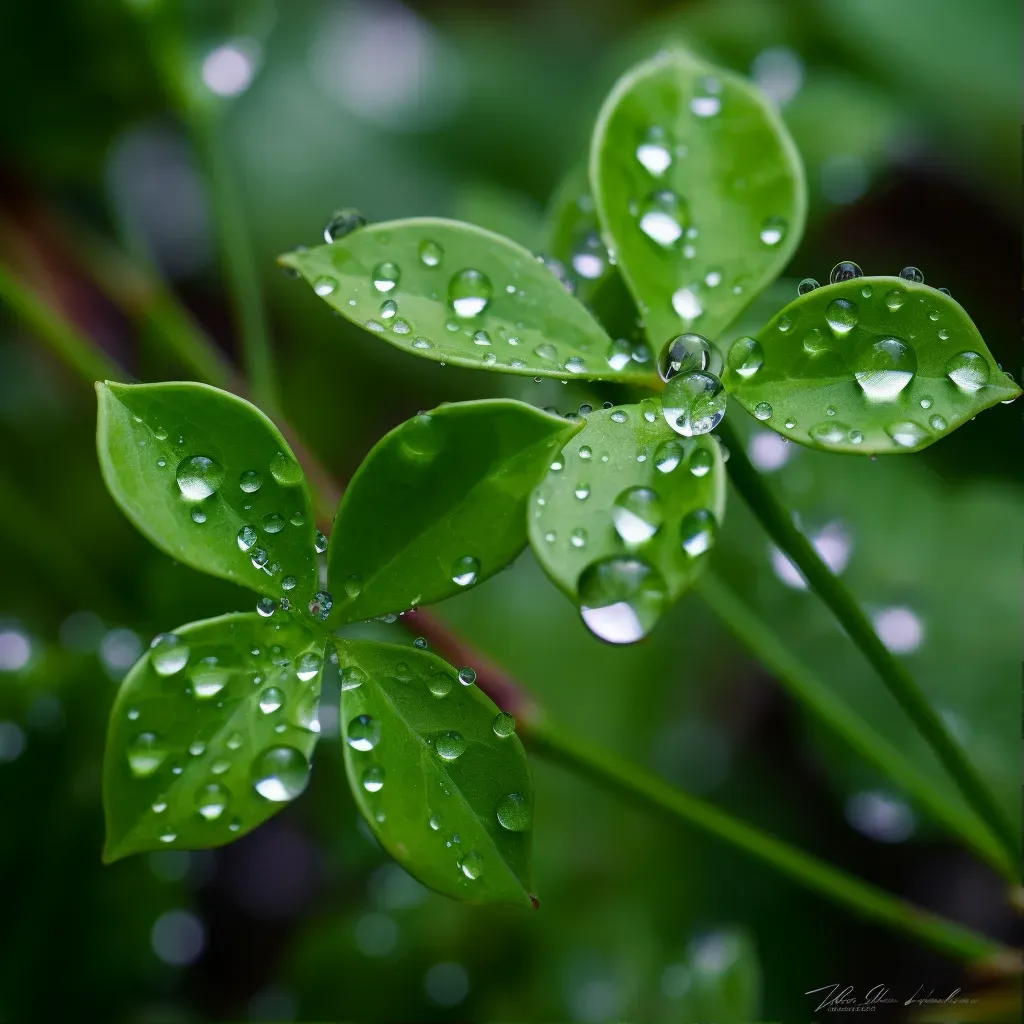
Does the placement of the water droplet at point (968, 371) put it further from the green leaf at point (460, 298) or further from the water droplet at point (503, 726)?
the water droplet at point (503, 726)

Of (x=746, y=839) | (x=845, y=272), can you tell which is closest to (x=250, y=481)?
(x=845, y=272)

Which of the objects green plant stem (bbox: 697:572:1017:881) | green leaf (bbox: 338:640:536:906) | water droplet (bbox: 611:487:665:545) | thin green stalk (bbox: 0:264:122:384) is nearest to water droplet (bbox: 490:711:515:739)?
green leaf (bbox: 338:640:536:906)

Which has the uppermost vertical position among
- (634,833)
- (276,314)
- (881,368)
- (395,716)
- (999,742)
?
(881,368)

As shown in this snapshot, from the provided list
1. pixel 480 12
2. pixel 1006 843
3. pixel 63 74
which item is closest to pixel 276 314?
pixel 63 74

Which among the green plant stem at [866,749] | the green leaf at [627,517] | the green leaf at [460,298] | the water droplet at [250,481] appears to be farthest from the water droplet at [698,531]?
the green plant stem at [866,749]

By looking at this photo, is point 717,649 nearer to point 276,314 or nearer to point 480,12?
point 276,314

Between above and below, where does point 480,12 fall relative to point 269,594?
above
